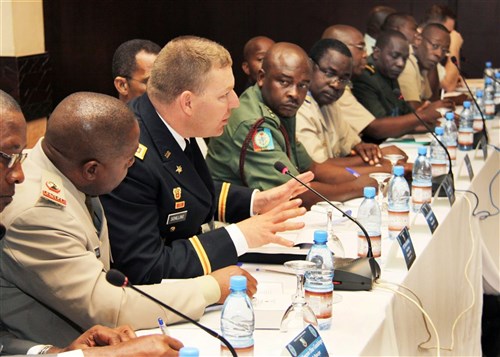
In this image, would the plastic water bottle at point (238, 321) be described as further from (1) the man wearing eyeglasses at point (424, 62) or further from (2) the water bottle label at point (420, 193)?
(1) the man wearing eyeglasses at point (424, 62)

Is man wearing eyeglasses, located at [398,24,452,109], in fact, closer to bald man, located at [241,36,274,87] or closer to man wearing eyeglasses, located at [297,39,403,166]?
bald man, located at [241,36,274,87]

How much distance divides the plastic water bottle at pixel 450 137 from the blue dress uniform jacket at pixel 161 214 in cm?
194

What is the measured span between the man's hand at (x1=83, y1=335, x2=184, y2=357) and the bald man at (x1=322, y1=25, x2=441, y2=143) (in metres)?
2.96

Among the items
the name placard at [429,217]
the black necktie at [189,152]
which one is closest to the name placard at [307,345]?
the black necktie at [189,152]

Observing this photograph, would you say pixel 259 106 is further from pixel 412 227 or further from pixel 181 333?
pixel 181 333

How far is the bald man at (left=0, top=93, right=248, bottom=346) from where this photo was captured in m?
1.90

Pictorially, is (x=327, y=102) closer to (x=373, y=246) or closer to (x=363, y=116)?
(x=363, y=116)

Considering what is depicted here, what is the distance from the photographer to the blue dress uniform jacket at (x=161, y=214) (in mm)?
2305

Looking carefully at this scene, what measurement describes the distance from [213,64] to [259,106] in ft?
2.93

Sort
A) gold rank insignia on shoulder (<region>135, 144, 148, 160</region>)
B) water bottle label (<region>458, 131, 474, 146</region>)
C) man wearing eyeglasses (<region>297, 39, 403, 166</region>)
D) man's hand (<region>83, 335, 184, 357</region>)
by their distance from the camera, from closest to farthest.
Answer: man's hand (<region>83, 335, 184, 357</region>) → gold rank insignia on shoulder (<region>135, 144, 148, 160</region>) → man wearing eyeglasses (<region>297, 39, 403, 166</region>) → water bottle label (<region>458, 131, 474, 146</region>)

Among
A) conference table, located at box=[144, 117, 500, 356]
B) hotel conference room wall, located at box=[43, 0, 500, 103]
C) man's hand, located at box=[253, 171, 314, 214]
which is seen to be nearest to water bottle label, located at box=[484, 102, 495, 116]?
conference table, located at box=[144, 117, 500, 356]

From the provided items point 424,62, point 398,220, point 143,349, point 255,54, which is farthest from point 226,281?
point 424,62

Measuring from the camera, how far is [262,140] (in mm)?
3275

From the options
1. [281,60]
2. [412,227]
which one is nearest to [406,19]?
[281,60]
